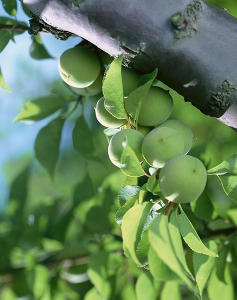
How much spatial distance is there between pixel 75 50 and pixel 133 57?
18 cm

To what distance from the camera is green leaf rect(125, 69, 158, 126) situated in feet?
1.61

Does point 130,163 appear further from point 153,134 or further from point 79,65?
point 79,65

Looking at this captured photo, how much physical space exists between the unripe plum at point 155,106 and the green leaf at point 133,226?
6.6 inches

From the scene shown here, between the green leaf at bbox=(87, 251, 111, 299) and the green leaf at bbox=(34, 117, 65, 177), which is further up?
the green leaf at bbox=(34, 117, 65, 177)

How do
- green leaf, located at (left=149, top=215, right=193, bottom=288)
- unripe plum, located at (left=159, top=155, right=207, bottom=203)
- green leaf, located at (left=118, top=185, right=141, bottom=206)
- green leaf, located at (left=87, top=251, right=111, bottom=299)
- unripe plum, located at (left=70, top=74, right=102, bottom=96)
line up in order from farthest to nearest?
green leaf, located at (left=87, top=251, right=111, bottom=299) < unripe plum, located at (left=70, top=74, right=102, bottom=96) < green leaf, located at (left=118, top=185, right=141, bottom=206) < unripe plum, located at (left=159, top=155, right=207, bottom=203) < green leaf, located at (left=149, top=215, right=193, bottom=288)

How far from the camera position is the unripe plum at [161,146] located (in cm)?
48

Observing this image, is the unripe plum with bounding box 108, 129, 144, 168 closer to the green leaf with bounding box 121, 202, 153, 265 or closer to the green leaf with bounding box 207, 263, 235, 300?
the green leaf with bounding box 121, 202, 153, 265

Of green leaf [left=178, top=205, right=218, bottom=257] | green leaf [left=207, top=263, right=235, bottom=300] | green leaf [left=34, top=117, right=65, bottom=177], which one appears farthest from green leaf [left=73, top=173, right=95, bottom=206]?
green leaf [left=178, top=205, right=218, bottom=257]

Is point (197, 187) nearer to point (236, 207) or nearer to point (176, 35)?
point (176, 35)

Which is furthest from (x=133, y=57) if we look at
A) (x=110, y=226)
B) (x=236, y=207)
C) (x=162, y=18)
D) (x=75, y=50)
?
(x=110, y=226)

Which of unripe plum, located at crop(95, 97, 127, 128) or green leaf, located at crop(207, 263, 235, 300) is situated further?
green leaf, located at crop(207, 263, 235, 300)

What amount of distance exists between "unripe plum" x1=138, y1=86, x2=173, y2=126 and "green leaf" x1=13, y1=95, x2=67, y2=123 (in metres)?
0.39

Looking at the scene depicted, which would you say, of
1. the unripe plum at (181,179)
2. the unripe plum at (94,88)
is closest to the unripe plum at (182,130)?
the unripe plum at (181,179)

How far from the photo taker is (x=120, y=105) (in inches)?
20.6
